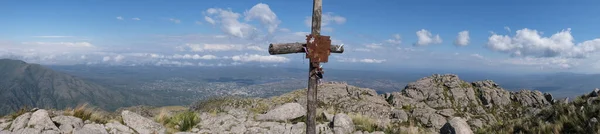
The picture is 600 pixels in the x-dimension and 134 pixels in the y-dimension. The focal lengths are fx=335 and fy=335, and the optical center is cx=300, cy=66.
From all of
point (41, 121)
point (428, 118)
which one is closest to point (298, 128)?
point (41, 121)

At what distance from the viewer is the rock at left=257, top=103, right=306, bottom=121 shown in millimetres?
18750

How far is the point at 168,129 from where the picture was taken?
16.7 m

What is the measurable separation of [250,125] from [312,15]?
893 centimetres

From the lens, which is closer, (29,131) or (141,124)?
(29,131)

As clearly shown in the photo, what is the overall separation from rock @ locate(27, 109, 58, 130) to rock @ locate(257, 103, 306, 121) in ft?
31.4

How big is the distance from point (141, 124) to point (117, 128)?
124 centimetres

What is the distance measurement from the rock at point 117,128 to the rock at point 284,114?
6.70m

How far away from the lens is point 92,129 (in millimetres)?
14242

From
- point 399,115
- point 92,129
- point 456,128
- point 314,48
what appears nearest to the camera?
point 314,48

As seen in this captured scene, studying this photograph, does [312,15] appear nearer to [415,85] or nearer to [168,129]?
[168,129]

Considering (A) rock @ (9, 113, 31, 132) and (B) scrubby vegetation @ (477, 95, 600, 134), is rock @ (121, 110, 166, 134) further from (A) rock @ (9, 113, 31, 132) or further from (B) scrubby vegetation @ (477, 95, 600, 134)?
(B) scrubby vegetation @ (477, 95, 600, 134)

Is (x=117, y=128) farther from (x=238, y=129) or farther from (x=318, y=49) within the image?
(x=318, y=49)

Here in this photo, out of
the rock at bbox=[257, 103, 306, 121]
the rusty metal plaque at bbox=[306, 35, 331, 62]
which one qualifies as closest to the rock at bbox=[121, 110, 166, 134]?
the rock at bbox=[257, 103, 306, 121]

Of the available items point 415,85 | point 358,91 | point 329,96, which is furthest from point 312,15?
point 415,85
